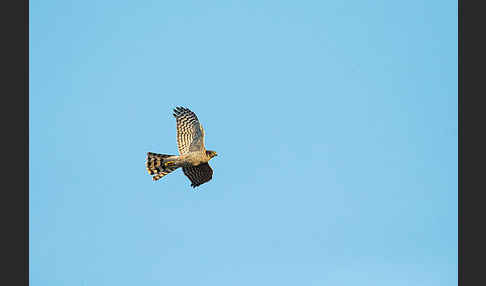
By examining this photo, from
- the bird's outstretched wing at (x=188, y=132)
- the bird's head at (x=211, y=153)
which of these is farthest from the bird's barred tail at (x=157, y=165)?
the bird's head at (x=211, y=153)

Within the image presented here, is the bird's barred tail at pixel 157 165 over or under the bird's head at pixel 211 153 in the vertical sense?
under

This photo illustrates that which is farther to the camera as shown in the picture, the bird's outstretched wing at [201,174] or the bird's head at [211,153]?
the bird's outstretched wing at [201,174]

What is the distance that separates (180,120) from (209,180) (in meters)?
1.78

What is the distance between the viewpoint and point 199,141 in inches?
Answer: 653

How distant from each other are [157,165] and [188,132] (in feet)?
4.16

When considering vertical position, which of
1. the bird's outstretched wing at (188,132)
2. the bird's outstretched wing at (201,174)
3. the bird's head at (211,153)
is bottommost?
the bird's outstretched wing at (201,174)

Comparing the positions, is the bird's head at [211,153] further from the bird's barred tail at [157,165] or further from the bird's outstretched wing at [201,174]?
the bird's barred tail at [157,165]

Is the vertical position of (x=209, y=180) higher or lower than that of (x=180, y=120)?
lower

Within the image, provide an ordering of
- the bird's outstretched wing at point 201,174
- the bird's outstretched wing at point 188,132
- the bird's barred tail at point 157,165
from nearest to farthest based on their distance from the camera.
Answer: the bird's barred tail at point 157,165, the bird's outstretched wing at point 188,132, the bird's outstretched wing at point 201,174

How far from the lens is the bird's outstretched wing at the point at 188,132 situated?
54.7 ft

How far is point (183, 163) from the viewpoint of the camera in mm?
16562

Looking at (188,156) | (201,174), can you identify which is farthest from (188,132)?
(201,174)

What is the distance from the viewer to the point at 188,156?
1652 centimetres

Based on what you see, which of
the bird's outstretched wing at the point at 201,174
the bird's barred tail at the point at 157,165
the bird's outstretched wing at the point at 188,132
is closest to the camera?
the bird's barred tail at the point at 157,165
